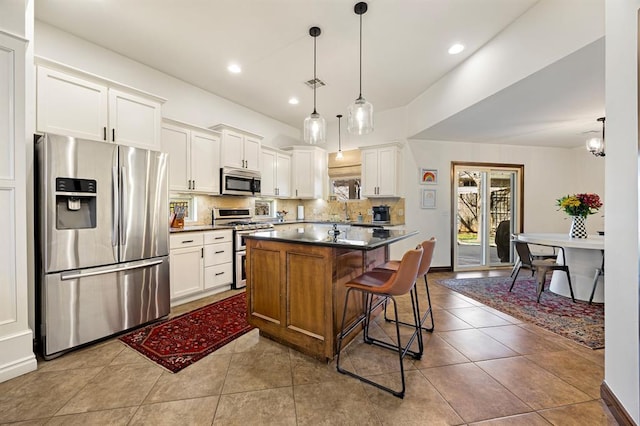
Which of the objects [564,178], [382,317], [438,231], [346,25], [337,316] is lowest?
[382,317]

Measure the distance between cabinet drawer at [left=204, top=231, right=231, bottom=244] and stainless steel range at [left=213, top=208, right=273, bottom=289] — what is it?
12 cm

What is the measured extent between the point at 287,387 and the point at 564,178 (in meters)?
6.86

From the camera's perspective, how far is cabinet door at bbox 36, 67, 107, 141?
7.49 ft

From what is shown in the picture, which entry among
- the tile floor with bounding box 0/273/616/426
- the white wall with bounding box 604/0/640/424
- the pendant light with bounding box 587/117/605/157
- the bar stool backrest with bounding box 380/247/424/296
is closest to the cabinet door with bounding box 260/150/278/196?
the tile floor with bounding box 0/273/616/426

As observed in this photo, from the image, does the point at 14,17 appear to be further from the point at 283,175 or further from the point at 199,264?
the point at 283,175

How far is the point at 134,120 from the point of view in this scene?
113 inches

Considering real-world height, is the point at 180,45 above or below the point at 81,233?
above

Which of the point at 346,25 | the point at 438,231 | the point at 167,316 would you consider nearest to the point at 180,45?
the point at 346,25

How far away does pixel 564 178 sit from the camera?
5.50 meters

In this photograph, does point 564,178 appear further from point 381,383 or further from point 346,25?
point 381,383

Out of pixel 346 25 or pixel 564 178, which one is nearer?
pixel 346 25

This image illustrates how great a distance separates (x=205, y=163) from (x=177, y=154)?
42 centimetres

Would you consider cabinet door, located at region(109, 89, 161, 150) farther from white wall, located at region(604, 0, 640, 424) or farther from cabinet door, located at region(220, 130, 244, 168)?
white wall, located at region(604, 0, 640, 424)

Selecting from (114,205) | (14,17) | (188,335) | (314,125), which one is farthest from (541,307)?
(14,17)
